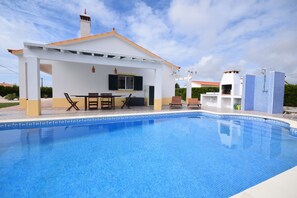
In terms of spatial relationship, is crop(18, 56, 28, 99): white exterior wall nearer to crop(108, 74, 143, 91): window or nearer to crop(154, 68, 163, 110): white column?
crop(108, 74, 143, 91): window

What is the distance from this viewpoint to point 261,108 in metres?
11.5

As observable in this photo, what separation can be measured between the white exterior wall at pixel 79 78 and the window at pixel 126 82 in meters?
0.45

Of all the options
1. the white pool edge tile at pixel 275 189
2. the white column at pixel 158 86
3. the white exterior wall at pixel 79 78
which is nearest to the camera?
the white pool edge tile at pixel 275 189

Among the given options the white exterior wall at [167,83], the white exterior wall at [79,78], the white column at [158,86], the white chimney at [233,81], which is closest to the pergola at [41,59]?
the white column at [158,86]

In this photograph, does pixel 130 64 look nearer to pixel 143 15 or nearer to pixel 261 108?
pixel 143 15

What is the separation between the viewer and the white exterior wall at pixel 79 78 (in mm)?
10977

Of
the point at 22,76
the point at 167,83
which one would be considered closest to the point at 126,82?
the point at 167,83

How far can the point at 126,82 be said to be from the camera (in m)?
13.2

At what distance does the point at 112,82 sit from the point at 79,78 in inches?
102

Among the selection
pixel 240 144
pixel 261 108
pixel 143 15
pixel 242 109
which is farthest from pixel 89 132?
pixel 261 108

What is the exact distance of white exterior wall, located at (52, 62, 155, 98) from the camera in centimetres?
1098

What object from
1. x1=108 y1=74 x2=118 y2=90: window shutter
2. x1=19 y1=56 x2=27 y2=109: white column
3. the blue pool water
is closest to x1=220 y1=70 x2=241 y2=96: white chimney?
the blue pool water

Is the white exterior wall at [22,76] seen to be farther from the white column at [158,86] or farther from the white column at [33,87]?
the white column at [158,86]

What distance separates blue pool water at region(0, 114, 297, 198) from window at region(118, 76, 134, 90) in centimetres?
715
